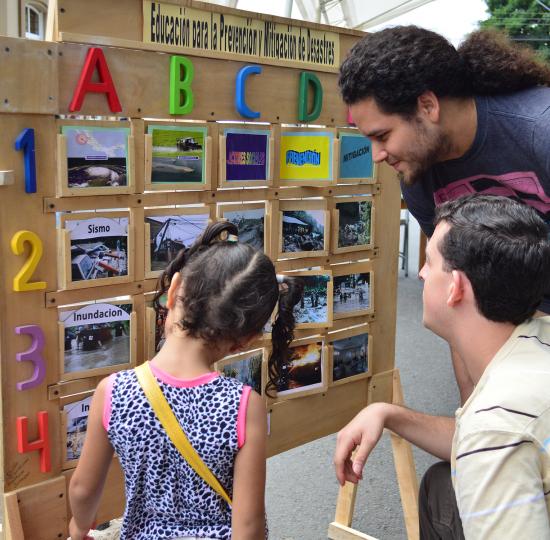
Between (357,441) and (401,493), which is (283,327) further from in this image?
(401,493)

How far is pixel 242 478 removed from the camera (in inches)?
55.2

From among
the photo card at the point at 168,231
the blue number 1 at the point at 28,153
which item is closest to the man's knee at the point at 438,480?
the photo card at the point at 168,231

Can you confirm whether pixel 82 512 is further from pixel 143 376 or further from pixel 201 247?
pixel 201 247

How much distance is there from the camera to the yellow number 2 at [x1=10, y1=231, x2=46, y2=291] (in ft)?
5.11

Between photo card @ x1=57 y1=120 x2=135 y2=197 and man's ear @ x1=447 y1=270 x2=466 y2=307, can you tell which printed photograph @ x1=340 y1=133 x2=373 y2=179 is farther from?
man's ear @ x1=447 y1=270 x2=466 y2=307

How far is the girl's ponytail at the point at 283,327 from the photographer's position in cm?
183

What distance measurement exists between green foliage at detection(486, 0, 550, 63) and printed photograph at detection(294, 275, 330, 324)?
46.5ft

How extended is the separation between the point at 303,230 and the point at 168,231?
494mm

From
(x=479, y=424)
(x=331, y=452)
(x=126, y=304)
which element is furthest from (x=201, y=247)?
(x=331, y=452)

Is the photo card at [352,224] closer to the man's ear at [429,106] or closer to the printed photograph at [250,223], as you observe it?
the printed photograph at [250,223]

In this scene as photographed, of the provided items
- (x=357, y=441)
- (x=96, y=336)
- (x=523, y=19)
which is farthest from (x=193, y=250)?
(x=523, y=19)

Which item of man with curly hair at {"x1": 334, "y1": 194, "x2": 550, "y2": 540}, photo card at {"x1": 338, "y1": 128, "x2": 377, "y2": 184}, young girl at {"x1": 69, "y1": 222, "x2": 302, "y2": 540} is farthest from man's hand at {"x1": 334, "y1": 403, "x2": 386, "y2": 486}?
photo card at {"x1": 338, "y1": 128, "x2": 377, "y2": 184}

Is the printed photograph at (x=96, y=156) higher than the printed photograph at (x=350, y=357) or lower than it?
higher

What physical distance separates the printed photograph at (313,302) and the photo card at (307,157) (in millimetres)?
314
